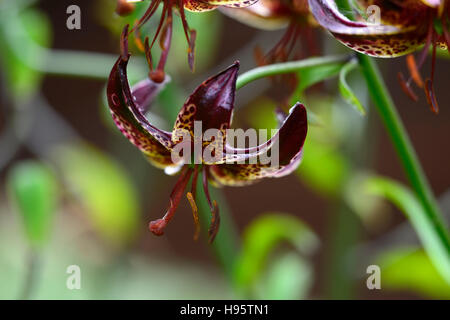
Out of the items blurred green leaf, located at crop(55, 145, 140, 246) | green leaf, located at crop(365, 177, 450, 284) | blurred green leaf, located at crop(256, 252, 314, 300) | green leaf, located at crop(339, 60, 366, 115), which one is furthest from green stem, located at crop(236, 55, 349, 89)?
blurred green leaf, located at crop(55, 145, 140, 246)

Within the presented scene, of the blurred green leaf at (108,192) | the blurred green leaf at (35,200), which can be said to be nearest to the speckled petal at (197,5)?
the blurred green leaf at (35,200)

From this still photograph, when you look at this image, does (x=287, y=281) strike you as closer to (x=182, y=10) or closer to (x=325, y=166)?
(x=325, y=166)

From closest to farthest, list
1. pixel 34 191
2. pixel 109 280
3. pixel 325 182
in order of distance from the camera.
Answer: pixel 34 191 → pixel 325 182 → pixel 109 280

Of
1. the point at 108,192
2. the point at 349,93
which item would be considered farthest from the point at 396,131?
the point at 108,192

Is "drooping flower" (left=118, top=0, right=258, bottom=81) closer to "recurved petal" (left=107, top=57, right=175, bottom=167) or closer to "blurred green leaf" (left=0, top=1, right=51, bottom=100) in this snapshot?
"recurved petal" (left=107, top=57, right=175, bottom=167)

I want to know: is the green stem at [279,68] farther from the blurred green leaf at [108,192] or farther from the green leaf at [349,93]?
the blurred green leaf at [108,192]

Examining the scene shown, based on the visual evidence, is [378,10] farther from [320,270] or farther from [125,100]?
[320,270]
